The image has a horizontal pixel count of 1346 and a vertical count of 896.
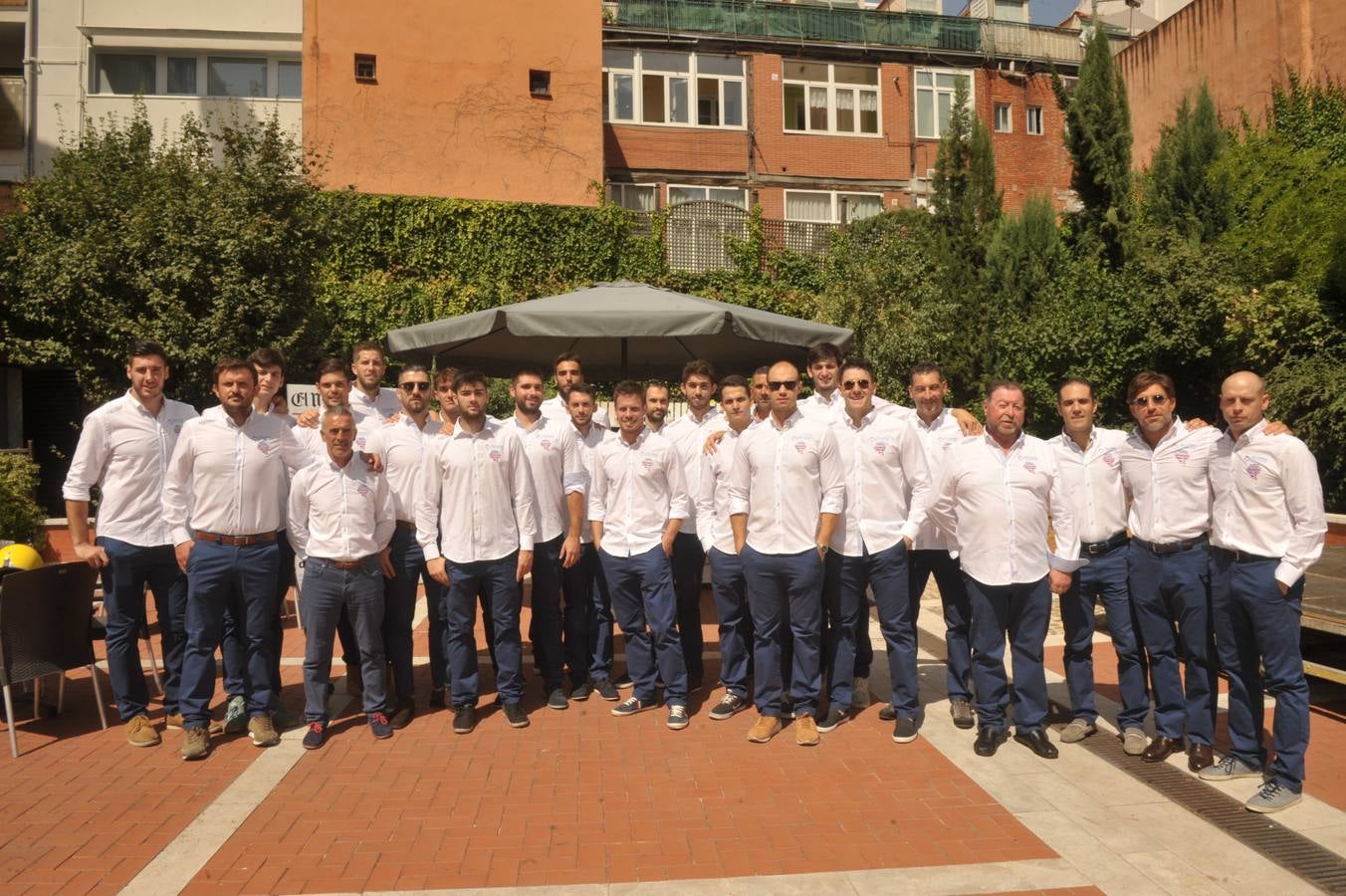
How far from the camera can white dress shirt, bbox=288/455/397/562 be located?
598 centimetres

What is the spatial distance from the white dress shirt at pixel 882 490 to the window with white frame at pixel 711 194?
19.7 metres

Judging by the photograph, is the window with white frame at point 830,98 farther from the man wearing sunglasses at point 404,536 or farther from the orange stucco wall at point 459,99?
the man wearing sunglasses at point 404,536

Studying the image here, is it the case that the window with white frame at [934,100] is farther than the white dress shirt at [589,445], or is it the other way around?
the window with white frame at [934,100]

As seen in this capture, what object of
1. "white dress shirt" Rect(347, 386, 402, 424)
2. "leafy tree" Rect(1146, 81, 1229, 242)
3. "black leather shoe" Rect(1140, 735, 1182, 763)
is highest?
"leafy tree" Rect(1146, 81, 1229, 242)

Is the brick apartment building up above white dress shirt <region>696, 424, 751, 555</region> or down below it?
above

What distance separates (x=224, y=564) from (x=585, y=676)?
2404mm

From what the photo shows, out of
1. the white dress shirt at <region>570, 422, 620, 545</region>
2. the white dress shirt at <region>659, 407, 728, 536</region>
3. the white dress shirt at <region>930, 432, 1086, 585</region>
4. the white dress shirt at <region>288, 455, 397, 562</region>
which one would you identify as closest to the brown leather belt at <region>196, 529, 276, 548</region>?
the white dress shirt at <region>288, 455, 397, 562</region>

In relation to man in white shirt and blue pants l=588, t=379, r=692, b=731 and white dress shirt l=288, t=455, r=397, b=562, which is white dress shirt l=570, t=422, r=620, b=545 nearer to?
A: man in white shirt and blue pants l=588, t=379, r=692, b=731

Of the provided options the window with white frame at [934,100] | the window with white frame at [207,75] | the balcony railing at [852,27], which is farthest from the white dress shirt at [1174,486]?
the window with white frame at [934,100]

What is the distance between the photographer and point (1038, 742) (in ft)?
18.6

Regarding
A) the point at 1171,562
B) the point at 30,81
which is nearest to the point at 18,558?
the point at 1171,562

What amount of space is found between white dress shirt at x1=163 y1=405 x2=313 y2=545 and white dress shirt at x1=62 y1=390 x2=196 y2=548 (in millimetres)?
178

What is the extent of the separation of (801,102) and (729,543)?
22.3m

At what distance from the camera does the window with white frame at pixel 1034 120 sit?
28297 millimetres
